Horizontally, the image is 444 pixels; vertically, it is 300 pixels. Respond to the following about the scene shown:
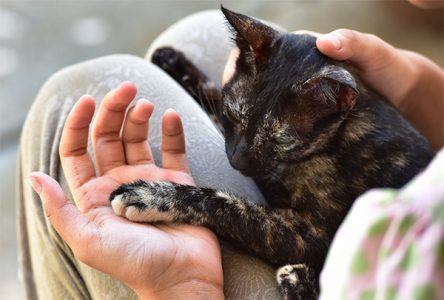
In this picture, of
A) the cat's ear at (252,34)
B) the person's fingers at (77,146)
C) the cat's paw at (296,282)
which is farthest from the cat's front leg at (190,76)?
the cat's paw at (296,282)

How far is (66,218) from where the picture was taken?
2.60 feet

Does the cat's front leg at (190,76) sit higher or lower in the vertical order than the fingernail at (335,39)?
lower

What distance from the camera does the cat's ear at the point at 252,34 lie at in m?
0.95

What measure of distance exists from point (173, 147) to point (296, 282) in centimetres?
33

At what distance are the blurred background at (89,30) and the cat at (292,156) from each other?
2.37 ft

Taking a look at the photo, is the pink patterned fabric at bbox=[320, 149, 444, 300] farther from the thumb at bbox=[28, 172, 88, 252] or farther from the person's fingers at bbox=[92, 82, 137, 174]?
the person's fingers at bbox=[92, 82, 137, 174]

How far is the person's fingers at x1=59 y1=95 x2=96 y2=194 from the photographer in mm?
906

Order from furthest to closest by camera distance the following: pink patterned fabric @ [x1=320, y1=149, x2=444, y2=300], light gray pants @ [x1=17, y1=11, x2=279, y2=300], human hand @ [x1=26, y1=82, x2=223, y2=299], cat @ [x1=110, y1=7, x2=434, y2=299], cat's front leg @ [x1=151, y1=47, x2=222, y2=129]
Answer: cat's front leg @ [x1=151, y1=47, x2=222, y2=129] < light gray pants @ [x1=17, y1=11, x2=279, y2=300] < cat @ [x1=110, y1=7, x2=434, y2=299] < human hand @ [x1=26, y1=82, x2=223, y2=299] < pink patterned fabric @ [x1=320, y1=149, x2=444, y2=300]

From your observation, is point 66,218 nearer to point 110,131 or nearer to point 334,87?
point 110,131

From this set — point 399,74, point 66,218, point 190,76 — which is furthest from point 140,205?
point 399,74

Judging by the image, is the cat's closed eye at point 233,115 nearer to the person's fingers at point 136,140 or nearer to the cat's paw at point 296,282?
the person's fingers at point 136,140

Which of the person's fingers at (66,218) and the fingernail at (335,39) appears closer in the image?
the person's fingers at (66,218)

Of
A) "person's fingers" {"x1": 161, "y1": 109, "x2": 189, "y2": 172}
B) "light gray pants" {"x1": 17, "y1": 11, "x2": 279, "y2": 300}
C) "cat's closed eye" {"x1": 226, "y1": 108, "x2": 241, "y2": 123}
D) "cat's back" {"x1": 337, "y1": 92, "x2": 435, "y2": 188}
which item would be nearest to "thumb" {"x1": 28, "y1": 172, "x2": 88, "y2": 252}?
"light gray pants" {"x1": 17, "y1": 11, "x2": 279, "y2": 300}

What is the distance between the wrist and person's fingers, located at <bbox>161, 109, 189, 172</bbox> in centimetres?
25
